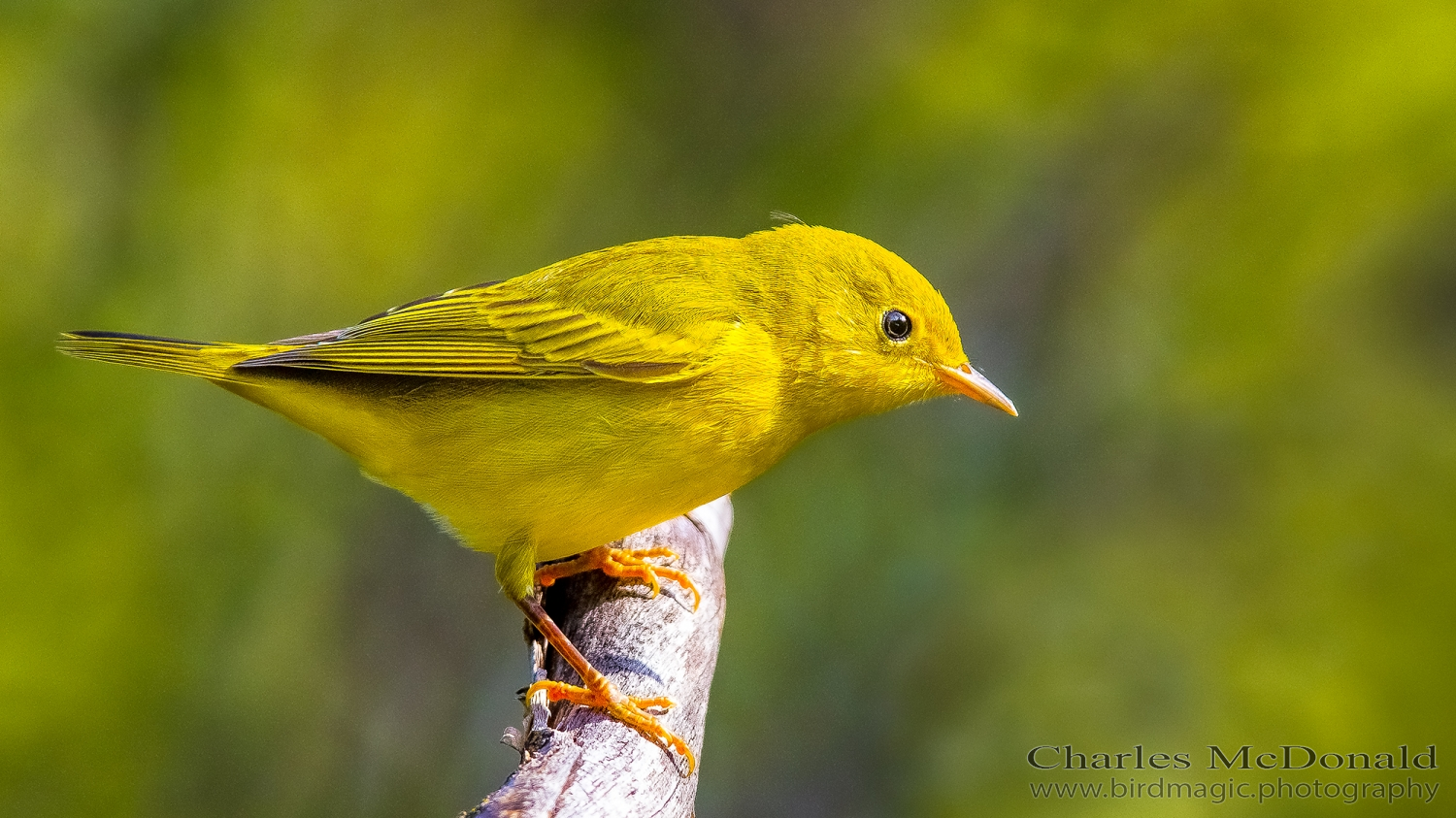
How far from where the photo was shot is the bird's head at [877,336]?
12.0ft

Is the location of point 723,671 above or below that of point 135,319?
below

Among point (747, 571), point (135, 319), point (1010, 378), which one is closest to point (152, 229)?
point (135, 319)

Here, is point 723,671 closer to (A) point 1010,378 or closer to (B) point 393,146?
(A) point 1010,378

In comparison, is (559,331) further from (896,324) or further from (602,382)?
(896,324)

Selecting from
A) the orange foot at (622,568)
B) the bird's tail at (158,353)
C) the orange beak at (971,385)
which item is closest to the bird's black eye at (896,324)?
the orange beak at (971,385)

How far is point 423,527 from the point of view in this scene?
636 cm

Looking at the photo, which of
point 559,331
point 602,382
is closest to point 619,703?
point 602,382

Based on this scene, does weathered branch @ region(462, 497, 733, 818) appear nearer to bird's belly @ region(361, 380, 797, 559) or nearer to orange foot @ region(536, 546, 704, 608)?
orange foot @ region(536, 546, 704, 608)

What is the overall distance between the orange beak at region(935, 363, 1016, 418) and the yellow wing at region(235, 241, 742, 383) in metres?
0.69

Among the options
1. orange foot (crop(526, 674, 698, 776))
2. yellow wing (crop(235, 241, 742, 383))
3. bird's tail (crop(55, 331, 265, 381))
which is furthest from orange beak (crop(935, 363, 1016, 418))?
bird's tail (crop(55, 331, 265, 381))

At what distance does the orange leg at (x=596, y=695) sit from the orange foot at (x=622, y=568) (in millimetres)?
477

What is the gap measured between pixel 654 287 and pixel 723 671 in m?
2.61

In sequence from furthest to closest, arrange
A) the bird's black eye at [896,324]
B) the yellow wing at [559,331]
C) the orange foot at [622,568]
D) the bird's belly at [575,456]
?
the orange foot at [622,568], the bird's black eye at [896,324], the yellow wing at [559,331], the bird's belly at [575,456]

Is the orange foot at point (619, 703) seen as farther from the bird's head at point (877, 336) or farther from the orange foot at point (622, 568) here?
the bird's head at point (877, 336)
